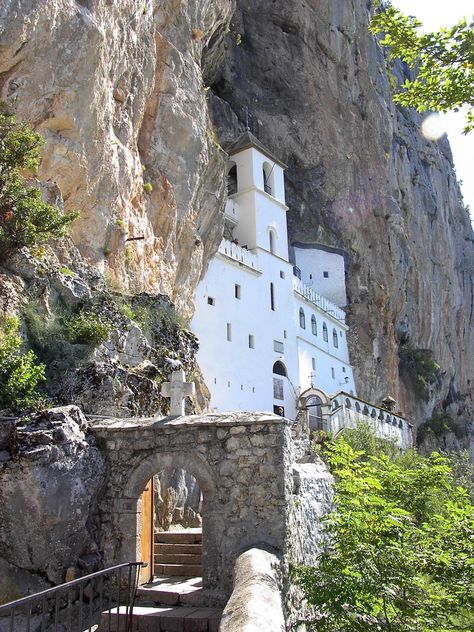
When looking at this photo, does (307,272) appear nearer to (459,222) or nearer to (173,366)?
(173,366)

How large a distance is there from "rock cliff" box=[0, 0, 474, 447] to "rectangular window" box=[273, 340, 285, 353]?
7254 mm

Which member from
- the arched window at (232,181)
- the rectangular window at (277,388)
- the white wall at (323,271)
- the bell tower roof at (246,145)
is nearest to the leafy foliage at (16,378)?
the rectangular window at (277,388)

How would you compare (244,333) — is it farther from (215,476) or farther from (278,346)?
(215,476)

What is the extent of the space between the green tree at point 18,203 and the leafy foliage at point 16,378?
213 centimetres

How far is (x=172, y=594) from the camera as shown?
8.91m

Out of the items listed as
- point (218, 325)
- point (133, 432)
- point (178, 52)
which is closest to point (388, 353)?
point (218, 325)

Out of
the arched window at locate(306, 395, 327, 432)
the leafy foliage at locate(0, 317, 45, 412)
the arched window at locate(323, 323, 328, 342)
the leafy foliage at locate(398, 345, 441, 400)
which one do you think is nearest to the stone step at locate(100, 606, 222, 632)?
the leafy foliage at locate(0, 317, 45, 412)

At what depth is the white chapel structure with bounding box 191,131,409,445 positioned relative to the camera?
27.5 m

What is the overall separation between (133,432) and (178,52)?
16.0 meters

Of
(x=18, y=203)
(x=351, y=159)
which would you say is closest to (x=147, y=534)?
(x=18, y=203)

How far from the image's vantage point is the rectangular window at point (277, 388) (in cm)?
3080

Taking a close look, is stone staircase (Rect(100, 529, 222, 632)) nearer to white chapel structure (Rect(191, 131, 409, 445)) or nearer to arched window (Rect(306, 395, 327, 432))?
white chapel structure (Rect(191, 131, 409, 445))

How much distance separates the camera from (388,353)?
1626 inches

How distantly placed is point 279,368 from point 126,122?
17.1 m
